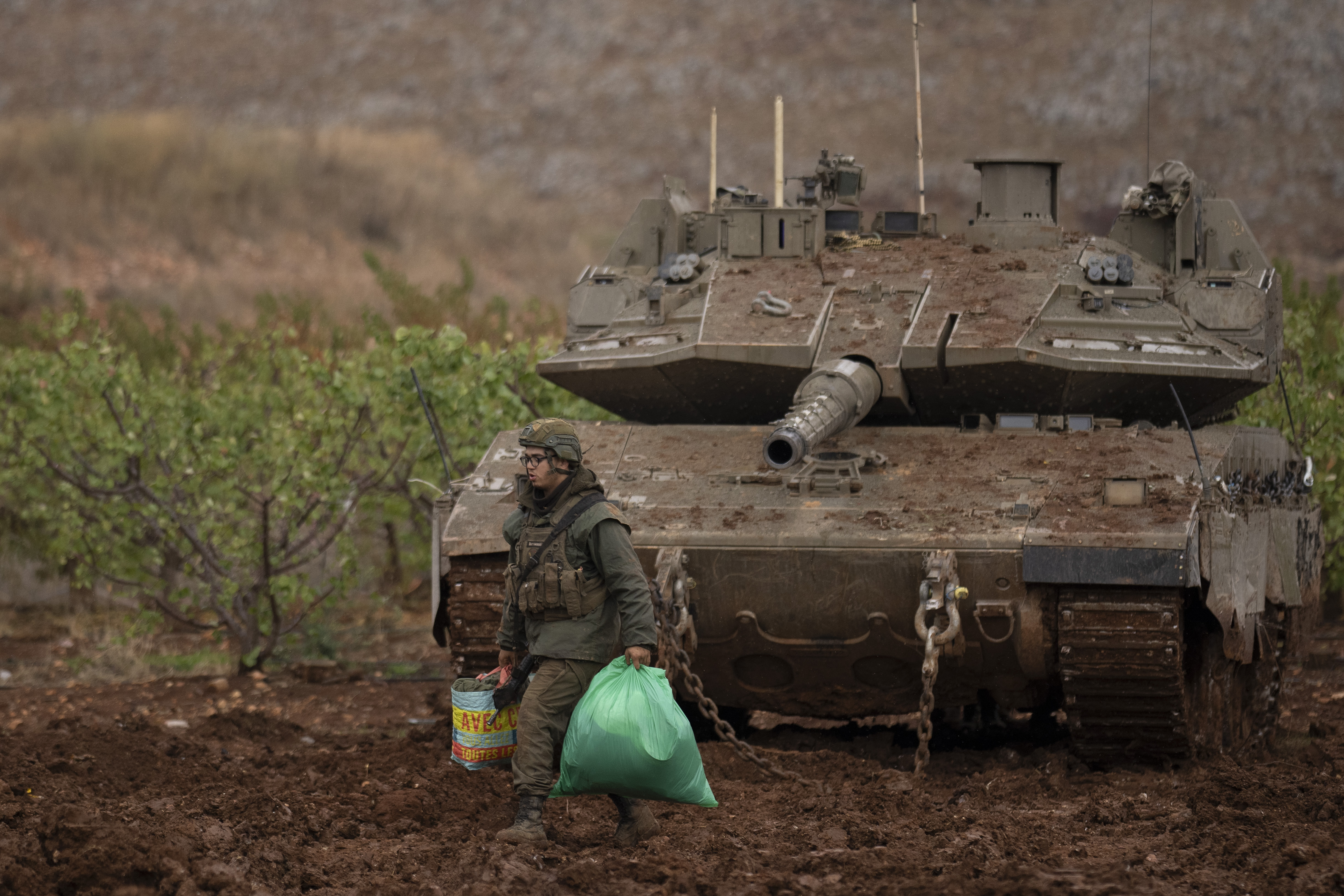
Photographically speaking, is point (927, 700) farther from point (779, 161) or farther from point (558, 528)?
point (779, 161)

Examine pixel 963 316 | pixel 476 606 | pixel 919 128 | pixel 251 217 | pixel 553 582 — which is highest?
pixel 919 128

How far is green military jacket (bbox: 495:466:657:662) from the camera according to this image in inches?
252

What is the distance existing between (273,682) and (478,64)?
132 feet

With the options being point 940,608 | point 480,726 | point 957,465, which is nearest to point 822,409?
point 957,465

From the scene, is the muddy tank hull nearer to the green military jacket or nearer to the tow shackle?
the tow shackle

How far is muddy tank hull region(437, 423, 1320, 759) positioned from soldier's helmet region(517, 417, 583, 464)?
1214 mm

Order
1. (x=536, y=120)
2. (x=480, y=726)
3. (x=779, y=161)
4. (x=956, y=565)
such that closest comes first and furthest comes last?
(x=480, y=726), (x=956, y=565), (x=779, y=161), (x=536, y=120)

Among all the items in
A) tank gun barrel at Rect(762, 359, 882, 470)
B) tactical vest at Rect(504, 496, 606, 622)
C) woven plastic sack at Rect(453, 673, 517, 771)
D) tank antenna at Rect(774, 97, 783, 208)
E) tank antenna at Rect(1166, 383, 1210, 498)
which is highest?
tank antenna at Rect(774, 97, 783, 208)

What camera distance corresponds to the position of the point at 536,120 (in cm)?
4856

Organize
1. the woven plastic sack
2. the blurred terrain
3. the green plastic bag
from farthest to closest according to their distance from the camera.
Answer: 1. the blurred terrain
2. the woven plastic sack
3. the green plastic bag

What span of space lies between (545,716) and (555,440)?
102 cm

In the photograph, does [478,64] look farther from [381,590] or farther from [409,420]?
[409,420]

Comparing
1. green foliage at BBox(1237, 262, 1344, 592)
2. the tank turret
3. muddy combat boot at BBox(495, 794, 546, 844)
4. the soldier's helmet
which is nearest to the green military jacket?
the soldier's helmet

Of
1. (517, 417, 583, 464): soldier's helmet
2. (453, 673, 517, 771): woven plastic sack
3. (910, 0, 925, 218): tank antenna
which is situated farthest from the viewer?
(910, 0, 925, 218): tank antenna
